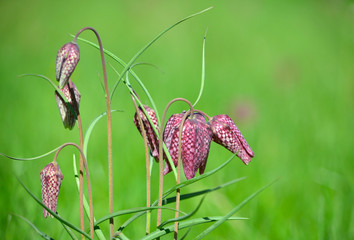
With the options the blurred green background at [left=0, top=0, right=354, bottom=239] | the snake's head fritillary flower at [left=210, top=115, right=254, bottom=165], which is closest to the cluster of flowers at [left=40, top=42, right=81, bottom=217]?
the blurred green background at [left=0, top=0, right=354, bottom=239]

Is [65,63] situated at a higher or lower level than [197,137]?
higher

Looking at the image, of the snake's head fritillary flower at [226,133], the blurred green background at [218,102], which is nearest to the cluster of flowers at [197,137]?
the snake's head fritillary flower at [226,133]

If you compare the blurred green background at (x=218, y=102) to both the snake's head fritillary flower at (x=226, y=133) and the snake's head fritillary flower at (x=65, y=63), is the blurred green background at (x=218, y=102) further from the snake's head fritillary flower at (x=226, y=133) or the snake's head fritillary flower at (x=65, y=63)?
the snake's head fritillary flower at (x=226, y=133)

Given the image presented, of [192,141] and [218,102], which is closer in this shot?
[192,141]

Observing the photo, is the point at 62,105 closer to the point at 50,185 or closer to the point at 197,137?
the point at 50,185

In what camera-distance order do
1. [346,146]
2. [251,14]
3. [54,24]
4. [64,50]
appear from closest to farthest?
[64,50]
[346,146]
[54,24]
[251,14]

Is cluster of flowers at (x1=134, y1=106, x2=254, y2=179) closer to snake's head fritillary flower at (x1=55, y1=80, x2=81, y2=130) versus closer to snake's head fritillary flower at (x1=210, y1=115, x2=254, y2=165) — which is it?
snake's head fritillary flower at (x1=210, y1=115, x2=254, y2=165)

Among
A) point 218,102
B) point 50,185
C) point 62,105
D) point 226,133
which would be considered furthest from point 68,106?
point 218,102

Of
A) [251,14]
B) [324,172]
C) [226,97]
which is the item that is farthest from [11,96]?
[251,14]

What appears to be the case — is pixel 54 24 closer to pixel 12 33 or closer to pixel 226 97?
pixel 12 33
